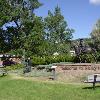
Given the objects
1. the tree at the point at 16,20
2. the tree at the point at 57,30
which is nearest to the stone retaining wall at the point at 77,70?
the tree at the point at 16,20

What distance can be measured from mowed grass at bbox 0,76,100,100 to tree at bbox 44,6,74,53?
45474mm

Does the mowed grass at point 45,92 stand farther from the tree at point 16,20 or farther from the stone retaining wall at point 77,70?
the tree at point 16,20

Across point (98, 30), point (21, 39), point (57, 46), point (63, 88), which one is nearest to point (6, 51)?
point (21, 39)

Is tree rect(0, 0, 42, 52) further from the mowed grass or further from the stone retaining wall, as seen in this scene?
the mowed grass

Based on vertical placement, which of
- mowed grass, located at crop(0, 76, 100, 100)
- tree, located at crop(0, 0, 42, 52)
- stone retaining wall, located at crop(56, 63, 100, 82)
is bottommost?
mowed grass, located at crop(0, 76, 100, 100)

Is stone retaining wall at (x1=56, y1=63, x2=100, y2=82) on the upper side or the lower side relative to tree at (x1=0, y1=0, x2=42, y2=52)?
lower

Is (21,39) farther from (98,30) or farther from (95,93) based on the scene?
(95,93)

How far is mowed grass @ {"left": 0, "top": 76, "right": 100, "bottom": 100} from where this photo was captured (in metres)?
16.0

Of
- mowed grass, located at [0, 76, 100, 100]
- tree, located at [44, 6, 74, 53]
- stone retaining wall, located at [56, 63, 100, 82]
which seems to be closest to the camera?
mowed grass, located at [0, 76, 100, 100]

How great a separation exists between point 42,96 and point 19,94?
1504mm

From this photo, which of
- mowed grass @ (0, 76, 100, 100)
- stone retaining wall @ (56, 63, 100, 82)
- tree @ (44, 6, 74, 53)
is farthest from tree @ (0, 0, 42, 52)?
mowed grass @ (0, 76, 100, 100)

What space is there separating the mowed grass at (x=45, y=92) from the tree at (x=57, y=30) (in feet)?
149

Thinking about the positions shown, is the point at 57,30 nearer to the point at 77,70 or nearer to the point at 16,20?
the point at 16,20

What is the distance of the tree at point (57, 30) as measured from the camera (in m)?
66.8
